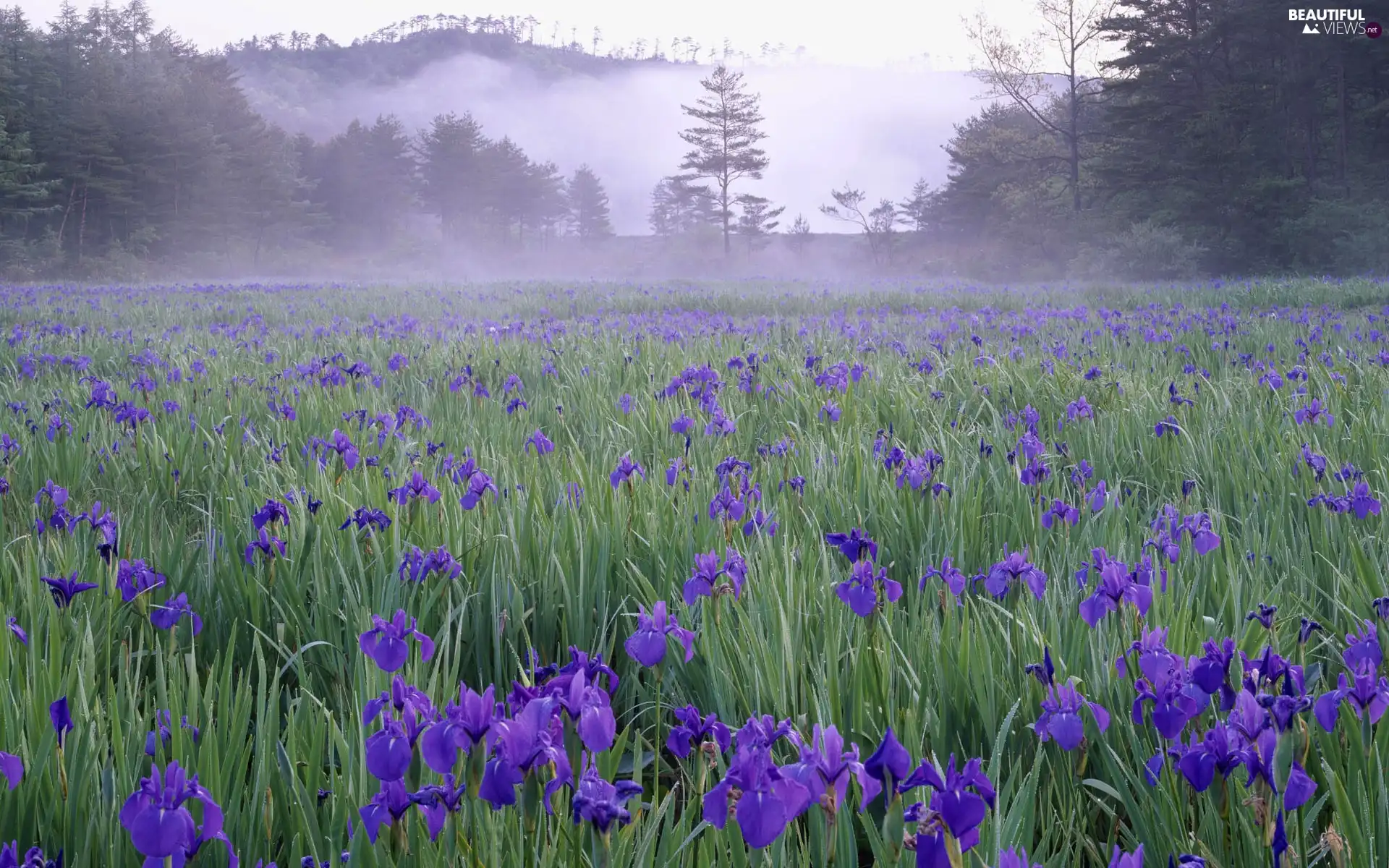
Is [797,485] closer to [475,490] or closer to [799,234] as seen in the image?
[475,490]

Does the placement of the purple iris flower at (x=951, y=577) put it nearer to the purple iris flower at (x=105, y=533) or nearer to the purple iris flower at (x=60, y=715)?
the purple iris flower at (x=60, y=715)

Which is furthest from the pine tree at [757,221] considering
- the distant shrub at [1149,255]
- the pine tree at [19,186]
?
the pine tree at [19,186]

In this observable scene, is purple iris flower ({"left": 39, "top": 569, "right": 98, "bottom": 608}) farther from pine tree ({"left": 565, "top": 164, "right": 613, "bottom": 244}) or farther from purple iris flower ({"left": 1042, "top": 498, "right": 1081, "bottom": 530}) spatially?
pine tree ({"left": 565, "top": 164, "right": 613, "bottom": 244})

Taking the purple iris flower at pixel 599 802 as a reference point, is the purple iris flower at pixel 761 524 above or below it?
below

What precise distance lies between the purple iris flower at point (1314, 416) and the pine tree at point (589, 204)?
8263cm

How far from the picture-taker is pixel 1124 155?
3062cm

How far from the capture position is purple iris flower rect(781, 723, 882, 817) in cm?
82

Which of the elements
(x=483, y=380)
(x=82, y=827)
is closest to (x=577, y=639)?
(x=82, y=827)

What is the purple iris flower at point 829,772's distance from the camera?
32.1 inches

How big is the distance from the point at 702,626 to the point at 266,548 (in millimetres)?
1050

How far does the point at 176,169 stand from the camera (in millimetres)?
48094

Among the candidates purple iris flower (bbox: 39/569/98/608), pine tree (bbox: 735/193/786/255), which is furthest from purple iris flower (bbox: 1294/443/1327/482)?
pine tree (bbox: 735/193/786/255)

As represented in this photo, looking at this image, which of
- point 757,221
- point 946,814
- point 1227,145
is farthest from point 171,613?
point 757,221

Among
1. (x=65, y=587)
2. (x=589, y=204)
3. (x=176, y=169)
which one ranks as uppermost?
(x=589, y=204)
